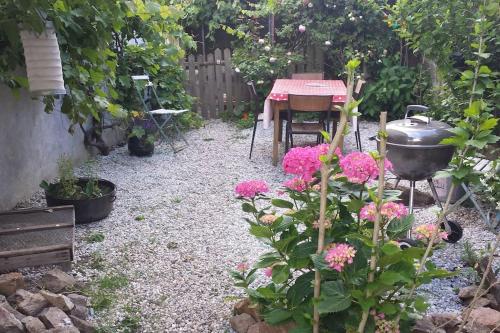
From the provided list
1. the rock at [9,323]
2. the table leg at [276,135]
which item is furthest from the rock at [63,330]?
the table leg at [276,135]

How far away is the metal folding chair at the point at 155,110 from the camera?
18.6 ft

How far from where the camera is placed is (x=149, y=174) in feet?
16.7

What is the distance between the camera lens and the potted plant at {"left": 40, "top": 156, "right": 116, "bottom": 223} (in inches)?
140

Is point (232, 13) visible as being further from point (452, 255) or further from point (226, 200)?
point (452, 255)

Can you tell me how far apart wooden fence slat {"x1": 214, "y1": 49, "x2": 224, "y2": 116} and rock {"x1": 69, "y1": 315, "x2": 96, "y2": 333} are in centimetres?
612

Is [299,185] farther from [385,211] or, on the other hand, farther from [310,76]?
[310,76]

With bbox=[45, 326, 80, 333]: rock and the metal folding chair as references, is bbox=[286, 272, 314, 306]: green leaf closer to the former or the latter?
bbox=[45, 326, 80, 333]: rock

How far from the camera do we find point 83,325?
85.8 inches

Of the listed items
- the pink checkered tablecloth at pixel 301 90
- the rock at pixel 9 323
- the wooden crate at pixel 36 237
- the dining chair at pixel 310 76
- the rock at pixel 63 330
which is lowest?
the rock at pixel 63 330

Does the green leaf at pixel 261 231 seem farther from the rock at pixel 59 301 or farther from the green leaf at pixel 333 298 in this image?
the rock at pixel 59 301

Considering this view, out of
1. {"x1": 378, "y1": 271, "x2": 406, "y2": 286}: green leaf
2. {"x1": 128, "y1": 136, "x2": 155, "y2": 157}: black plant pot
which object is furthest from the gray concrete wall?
{"x1": 378, "y1": 271, "x2": 406, "y2": 286}: green leaf

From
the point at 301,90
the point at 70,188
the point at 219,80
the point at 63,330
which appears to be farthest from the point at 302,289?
the point at 219,80

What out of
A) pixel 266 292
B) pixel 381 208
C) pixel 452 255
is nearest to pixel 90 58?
pixel 266 292

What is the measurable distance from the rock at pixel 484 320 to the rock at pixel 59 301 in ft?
6.14
